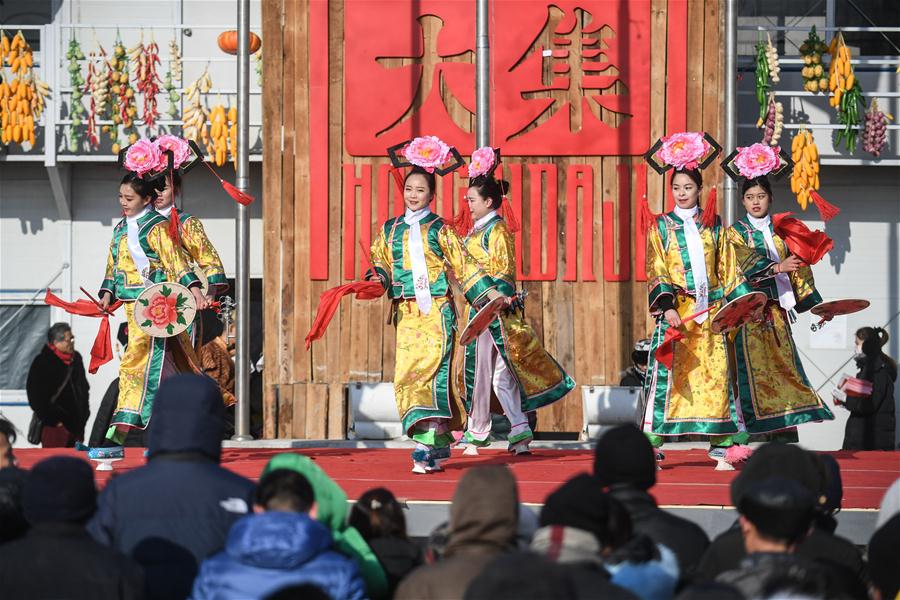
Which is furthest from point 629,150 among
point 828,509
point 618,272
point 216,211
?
point 828,509

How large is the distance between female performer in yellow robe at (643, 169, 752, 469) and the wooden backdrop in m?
3.03

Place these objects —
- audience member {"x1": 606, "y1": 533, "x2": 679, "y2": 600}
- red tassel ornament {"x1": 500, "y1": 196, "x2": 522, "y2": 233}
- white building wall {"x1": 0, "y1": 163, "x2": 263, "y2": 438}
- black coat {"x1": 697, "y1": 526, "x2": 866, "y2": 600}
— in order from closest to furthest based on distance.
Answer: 1. audience member {"x1": 606, "y1": 533, "x2": 679, "y2": 600}
2. black coat {"x1": 697, "y1": 526, "x2": 866, "y2": 600}
3. red tassel ornament {"x1": 500, "y1": 196, "x2": 522, "y2": 233}
4. white building wall {"x1": 0, "y1": 163, "x2": 263, "y2": 438}

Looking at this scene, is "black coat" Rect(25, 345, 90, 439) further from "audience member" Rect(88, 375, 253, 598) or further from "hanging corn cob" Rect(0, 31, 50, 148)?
"audience member" Rect(88, 375, 253, 598)

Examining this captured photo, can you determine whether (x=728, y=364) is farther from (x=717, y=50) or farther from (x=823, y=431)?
(x=823, y=431)

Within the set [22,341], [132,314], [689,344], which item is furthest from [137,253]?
[22,341]

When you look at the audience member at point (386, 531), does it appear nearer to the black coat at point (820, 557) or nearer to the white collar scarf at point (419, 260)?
the black coat at point (820, 557)

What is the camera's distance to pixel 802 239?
895 cm

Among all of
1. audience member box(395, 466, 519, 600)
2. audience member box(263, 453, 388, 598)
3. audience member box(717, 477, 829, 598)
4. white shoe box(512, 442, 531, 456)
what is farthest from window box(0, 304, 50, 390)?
audience member box(717, 477, 829, 598)

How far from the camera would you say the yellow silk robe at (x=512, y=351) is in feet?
29.4

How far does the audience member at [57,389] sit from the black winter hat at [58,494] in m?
6.97

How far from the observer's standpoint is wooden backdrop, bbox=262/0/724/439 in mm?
11633

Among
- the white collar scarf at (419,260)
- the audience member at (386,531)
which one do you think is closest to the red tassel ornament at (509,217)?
the white collar scarf at (419,260)

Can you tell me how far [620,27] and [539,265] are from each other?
6.42 feet

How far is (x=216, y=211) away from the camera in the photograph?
43.8 feet
